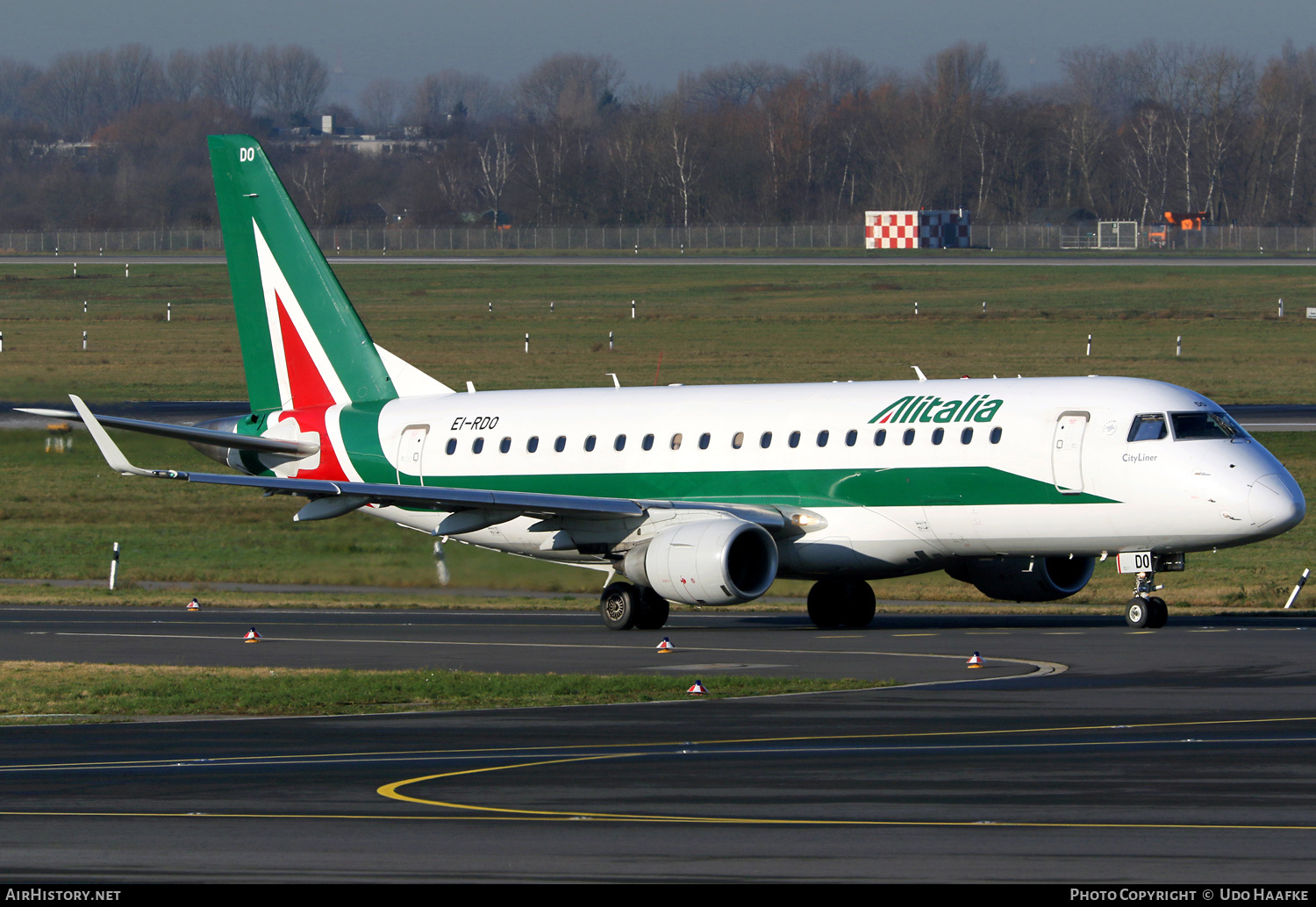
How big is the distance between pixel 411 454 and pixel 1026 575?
12.8 meters

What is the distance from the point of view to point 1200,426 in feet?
106

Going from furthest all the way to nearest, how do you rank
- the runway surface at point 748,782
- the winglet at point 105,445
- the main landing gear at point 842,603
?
the main landing gear at point 842,603 → the winglet at point 105,445 → the runway surface at point 748,782

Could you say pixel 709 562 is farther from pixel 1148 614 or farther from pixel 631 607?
pixel 1148 614

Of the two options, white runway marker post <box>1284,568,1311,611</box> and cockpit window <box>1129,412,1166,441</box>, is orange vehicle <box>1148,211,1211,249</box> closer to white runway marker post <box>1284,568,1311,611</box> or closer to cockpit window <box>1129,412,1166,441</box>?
white runway marker post <box>1284,568,1311,611</box>

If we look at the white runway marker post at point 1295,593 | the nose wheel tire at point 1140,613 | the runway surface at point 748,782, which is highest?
the runway surface at point 748,782

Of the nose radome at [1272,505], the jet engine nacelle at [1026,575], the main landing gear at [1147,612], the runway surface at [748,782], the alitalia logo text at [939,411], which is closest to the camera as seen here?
the runway surface at [748,782]

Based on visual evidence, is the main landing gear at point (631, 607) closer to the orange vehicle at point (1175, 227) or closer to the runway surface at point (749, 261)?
the runway surface at point (749, 261)

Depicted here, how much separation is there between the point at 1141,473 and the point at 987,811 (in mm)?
17424

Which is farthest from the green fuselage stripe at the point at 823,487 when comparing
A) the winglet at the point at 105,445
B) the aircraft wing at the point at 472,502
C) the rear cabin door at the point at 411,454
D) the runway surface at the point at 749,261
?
the runway surface at the point at 749,261

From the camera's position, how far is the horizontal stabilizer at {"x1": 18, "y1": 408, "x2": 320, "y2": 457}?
35.2 meters

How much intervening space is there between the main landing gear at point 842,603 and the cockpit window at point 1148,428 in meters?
5.89

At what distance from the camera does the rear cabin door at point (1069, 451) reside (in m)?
32.4

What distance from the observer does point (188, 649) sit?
31188 millimetres
